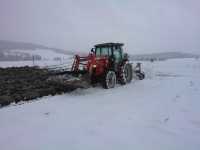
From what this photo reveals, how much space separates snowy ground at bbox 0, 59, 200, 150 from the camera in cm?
450

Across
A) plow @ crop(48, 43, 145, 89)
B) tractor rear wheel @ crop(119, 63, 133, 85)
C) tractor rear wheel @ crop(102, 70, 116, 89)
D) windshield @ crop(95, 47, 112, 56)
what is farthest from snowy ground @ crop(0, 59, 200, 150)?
windshield @ crop(95, 47, 112, 56)

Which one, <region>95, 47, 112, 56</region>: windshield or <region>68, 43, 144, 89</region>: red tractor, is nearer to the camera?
<region>68, 43, 144, 89</region>: red tractor

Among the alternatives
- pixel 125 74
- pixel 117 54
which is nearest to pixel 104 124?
pixel 117 54

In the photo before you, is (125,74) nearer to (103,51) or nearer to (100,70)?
(103,51)

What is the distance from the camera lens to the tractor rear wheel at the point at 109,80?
432 inches

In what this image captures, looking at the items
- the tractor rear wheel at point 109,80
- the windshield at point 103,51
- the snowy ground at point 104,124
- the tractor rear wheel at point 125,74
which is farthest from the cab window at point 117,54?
the snowy ground at point 104,124

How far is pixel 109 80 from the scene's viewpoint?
11258 millimetres

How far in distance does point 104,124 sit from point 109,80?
225 inches

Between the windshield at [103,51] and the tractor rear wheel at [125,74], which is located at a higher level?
the windshield at [103,51]

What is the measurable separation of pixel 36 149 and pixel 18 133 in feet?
3.34

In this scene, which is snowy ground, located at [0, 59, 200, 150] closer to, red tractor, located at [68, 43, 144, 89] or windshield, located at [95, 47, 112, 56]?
red tractor, located at [68, 43, 144, 89]

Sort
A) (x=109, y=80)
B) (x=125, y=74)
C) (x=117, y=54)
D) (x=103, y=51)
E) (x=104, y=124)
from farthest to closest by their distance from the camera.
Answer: (x=125, y=74) < (x=117, y=54) < (x=103, y=51) < (x=109, y=80) < (x=104, y=124)

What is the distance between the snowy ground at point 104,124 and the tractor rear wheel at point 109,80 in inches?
89.8

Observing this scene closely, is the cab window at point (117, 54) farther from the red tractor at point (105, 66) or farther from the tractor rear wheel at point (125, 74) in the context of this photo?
the tractor rear wheel at point (125, 74)
